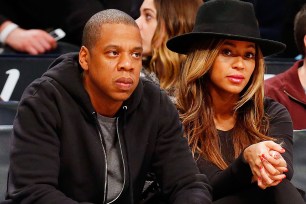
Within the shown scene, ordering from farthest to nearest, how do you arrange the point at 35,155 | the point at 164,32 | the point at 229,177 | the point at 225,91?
the point at 164,32 → the point at 225,91 → the point at 229,177 → the point at 35,155

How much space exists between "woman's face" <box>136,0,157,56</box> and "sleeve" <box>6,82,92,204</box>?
1440 mm

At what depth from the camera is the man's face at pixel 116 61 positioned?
2525 mm

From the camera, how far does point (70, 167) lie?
2.55 meters

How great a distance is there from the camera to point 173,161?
2.70m

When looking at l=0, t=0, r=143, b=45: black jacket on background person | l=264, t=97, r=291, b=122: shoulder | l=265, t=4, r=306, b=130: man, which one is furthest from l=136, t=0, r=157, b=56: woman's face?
l=264, t=97, r=291, b=122: shoulder

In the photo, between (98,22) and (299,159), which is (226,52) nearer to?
(299,159)

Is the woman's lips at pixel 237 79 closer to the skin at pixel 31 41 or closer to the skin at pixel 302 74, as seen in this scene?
the skin at pixel 302 74

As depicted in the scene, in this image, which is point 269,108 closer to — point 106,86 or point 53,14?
point 106,86

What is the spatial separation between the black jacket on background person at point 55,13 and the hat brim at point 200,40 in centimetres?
112

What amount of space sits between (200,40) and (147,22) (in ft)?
2.76

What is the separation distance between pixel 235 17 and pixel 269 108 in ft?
1.29

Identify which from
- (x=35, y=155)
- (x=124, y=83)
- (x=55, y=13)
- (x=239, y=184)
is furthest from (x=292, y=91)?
(x=35, y=155)

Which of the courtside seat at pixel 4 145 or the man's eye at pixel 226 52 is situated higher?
the man's eye at pixel 226 52

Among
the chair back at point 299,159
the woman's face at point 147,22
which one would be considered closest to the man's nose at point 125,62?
the chair back at point 299,159
